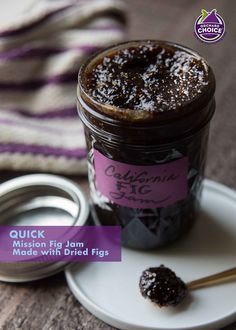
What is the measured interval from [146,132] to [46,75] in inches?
14.4

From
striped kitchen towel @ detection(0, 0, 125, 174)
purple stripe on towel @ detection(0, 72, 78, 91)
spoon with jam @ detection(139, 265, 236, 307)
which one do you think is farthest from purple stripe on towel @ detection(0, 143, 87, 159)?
spoon with jam @ detection(139, 265, 236, 307)

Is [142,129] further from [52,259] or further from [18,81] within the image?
[18,81]

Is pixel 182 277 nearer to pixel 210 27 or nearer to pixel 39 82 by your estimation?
pixel 210 27

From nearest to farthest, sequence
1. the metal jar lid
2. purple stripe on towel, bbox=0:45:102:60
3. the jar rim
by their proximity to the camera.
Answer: the jar rim < the metal jar lid < purple stripe on towel, bbox=0:45:102:60

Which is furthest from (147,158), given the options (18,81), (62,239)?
(18,81)

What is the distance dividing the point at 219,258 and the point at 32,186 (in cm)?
27

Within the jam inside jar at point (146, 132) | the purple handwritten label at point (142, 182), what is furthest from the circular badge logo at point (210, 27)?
the purple handwritten label at point (142, 182)

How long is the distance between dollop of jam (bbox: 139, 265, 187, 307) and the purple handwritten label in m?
0.08

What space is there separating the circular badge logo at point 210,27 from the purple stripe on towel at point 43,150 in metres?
0.26

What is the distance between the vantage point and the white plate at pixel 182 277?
1.90 feet

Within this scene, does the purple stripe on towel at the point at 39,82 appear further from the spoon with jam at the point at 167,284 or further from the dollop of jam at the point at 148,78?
the spoon with jam at the point at 167,284

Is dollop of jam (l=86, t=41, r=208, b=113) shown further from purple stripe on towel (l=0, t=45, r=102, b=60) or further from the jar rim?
purple stripe on towel (l=0, t=45, r=102, b=60)

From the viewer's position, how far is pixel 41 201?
0.71 meters

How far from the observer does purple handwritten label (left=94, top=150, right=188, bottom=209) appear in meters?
0.58
